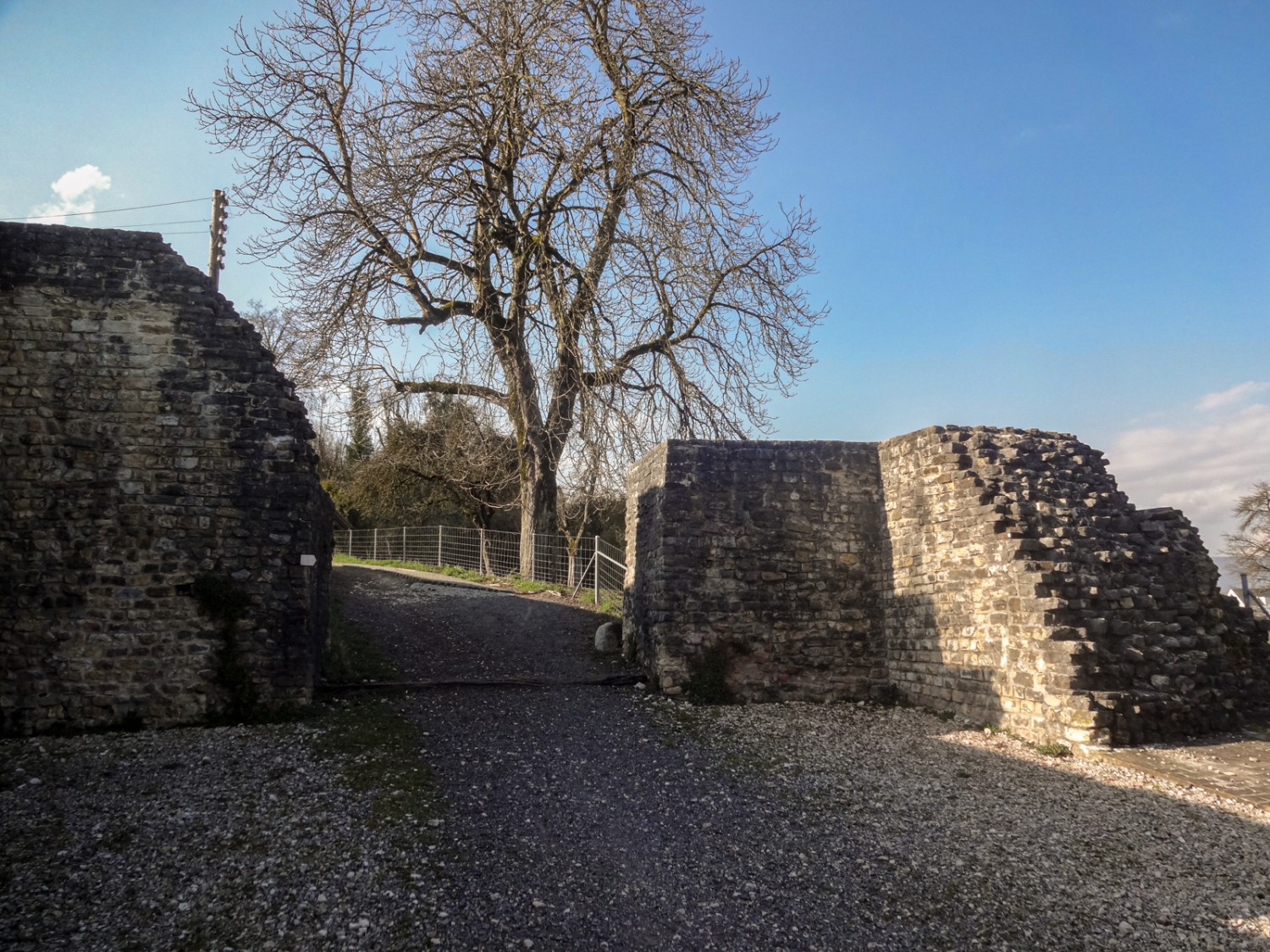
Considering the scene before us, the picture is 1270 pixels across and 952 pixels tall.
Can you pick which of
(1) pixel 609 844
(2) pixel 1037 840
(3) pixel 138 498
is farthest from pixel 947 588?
Answer: (3) pixel 138 498

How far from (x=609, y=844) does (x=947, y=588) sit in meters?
4.97

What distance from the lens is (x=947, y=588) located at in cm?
820

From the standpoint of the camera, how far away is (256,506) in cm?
742

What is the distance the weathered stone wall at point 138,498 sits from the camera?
6.85 meters

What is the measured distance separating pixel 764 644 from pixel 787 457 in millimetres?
2259

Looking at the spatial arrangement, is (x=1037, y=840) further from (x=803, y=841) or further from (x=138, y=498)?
(x=138, y=498)

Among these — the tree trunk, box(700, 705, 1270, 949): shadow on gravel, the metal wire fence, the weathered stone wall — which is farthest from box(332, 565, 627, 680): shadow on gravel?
box(700, 705, 1270, 949): shadow on gravel

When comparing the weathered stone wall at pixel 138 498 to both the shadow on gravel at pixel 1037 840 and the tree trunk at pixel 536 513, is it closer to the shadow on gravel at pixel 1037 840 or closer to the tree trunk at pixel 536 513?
the shadow on gravel at pixel 1037 840

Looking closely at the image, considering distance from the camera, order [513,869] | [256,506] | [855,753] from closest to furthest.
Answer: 1. [513,869]
2. [855,753]
3. [256,506]

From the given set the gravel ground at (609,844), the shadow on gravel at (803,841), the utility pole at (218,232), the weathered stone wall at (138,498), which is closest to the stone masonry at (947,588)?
the shadow on gravel at (803,841)

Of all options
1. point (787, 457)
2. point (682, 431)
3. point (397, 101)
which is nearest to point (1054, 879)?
point (787, 457)

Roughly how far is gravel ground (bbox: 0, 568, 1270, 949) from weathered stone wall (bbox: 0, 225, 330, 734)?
555 mm

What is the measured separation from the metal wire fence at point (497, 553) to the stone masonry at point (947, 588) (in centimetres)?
350

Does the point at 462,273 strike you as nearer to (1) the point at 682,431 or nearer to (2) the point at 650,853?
(1) the point at 682,431
